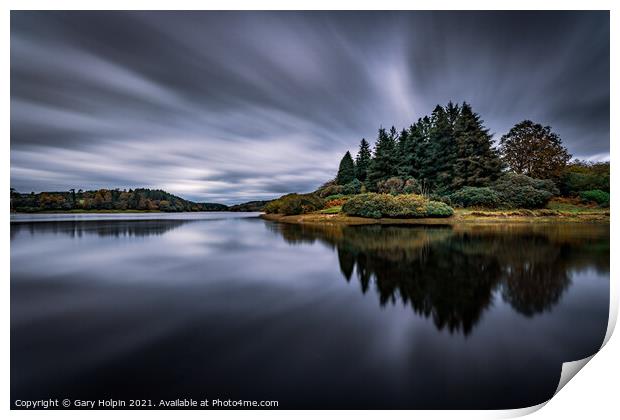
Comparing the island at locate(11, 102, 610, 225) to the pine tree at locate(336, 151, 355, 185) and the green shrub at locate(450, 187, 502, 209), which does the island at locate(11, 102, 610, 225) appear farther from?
the pine tree at locate(336, 151, 355, 185)

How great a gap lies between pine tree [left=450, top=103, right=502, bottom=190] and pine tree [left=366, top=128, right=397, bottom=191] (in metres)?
3.30

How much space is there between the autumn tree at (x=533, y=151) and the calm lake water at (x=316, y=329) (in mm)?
1814

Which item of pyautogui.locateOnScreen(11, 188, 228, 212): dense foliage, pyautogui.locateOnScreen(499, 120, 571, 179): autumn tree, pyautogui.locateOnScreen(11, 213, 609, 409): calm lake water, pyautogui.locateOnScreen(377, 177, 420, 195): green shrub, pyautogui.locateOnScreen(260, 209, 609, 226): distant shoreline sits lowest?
pyautogui.locateOnScreen(11, 213, 609, 409): calm lake water

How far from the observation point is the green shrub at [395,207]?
863 centimetres

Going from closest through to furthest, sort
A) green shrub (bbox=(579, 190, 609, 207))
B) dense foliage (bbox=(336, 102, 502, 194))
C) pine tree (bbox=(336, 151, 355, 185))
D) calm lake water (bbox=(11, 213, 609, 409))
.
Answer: calm lake water (bbox=(11, 213, 609, 409)) < green shrub (bbox=(579, 190, 609, 207)) < dense foliage (bbox=(336, 102, 502, 194)) < pine tree (bbox=(336, 151, 355, 185))

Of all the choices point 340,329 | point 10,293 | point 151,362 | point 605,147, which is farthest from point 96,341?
point 605,147

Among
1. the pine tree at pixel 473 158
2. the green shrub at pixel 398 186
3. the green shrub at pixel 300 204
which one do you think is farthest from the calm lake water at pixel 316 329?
the green shrub at pixel 300 204

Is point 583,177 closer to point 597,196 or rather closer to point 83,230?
point 597,196

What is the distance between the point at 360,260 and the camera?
4625mm

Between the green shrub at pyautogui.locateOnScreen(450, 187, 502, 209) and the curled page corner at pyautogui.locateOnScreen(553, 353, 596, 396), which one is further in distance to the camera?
the green shrub at pyautogui.locateOnScreen(450, 187, 502, 209)

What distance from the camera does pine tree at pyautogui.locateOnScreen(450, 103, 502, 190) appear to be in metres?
6.92

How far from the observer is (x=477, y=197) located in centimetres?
755

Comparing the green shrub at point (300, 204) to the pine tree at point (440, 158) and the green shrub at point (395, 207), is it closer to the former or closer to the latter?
the green shrub at point (395, 207)

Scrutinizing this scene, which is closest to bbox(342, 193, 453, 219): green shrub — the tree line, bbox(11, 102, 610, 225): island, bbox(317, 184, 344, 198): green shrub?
bbox(11, 102, 610, 225): island
